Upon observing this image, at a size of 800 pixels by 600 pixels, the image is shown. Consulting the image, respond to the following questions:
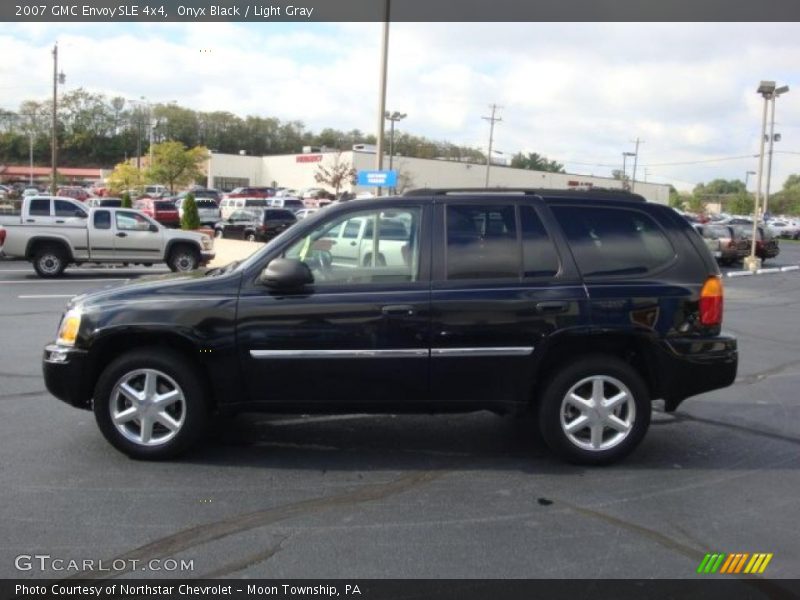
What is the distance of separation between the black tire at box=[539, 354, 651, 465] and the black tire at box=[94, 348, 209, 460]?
2365 millimetres

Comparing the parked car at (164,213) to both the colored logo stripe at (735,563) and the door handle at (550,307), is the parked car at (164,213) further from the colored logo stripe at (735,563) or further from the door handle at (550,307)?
the colored logo stripe at (735,563)

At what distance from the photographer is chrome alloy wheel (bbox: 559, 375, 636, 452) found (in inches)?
212

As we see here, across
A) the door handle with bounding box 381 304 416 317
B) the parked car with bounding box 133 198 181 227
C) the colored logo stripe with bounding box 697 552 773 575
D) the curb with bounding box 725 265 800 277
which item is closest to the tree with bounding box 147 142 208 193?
the parked car with bounding box 133 198 181 227

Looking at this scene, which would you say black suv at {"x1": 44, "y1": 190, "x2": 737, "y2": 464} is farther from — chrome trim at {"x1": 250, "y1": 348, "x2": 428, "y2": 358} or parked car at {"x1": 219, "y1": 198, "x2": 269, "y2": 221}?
parked car at {"x1": 219, "y1": 198, "x2": 269, "y2": 221}

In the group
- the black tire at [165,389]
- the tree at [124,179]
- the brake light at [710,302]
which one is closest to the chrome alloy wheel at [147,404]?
the black tire at [165,389]

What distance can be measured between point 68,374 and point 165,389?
67 cm

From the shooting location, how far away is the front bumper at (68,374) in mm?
5352

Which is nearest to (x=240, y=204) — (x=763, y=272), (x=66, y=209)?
(x=66, y=209)

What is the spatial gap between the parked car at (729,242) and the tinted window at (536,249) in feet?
81.9

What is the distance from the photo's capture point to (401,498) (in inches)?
190

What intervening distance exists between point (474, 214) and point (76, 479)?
10.4ft

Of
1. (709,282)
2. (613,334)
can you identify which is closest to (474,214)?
(613,334)
